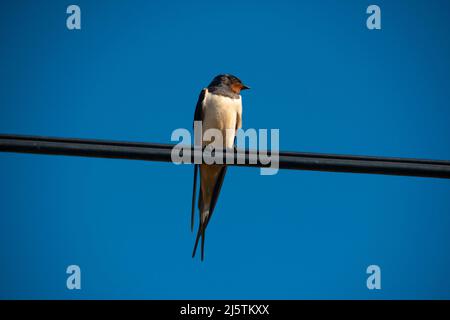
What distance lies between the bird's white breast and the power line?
119 inches

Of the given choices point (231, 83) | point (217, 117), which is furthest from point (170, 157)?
point (231, 83)

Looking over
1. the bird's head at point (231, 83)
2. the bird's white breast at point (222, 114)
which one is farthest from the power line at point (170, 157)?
the bird's head at point (231, 83)

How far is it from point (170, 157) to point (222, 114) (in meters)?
3.10

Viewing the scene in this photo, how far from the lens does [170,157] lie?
2.66 m

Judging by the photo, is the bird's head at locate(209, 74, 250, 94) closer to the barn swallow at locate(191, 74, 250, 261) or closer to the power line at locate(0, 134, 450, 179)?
the barn swallow at locate(191, 74, 250, 261)

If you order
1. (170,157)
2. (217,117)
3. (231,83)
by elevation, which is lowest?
(170,157)

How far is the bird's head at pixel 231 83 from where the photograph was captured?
597cm

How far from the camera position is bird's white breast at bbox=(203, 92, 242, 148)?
573 centimetres

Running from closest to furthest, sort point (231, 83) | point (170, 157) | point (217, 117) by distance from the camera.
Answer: point (170, 157), point (217, 117), point (231, 83)

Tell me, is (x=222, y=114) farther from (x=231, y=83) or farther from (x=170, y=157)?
(x=170, y=157)

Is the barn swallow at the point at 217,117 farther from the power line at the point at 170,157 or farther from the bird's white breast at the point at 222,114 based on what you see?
the power line at the point at 170,157
